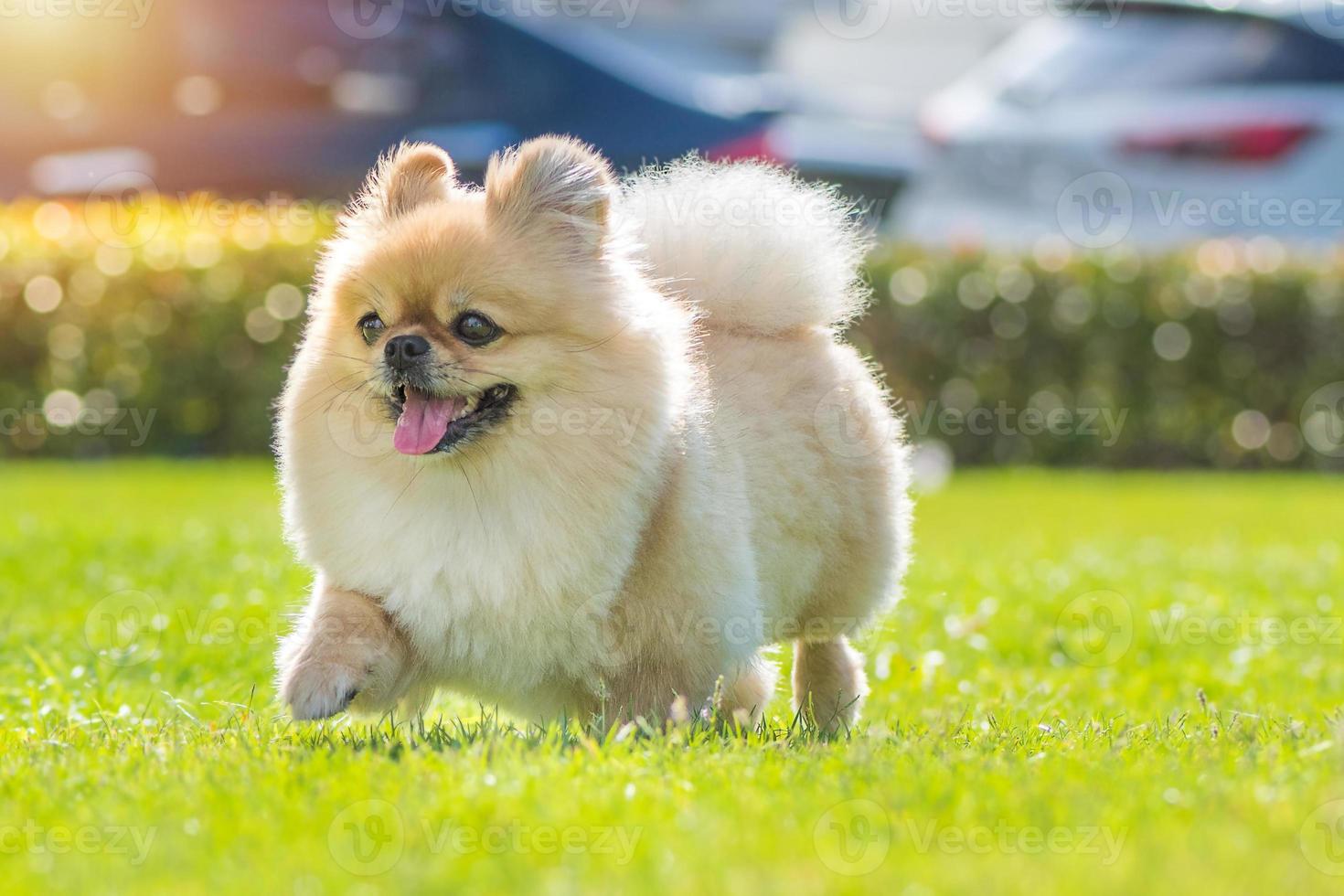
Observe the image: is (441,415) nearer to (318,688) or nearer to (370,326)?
(370,326)

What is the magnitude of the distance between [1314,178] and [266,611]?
11.6 metres

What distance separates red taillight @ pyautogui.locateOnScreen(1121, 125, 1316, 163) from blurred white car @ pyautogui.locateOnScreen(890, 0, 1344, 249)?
0.01 metres

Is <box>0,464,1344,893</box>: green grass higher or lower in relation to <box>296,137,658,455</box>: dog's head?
lower

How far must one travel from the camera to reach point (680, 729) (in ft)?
11.1

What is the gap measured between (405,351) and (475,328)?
0.20 meters

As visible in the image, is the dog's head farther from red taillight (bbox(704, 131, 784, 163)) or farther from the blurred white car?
the blurred white car

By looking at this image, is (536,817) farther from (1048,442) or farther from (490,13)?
(1048,442)

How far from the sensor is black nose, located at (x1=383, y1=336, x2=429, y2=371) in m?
3.58

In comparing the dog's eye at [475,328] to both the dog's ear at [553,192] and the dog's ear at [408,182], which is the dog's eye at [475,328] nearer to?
the dog's ear at [553,192]

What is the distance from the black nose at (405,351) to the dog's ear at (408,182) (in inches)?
21.8

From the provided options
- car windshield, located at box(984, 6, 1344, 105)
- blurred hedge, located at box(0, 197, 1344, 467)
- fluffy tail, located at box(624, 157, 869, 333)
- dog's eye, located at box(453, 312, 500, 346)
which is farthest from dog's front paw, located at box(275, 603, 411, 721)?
car windshield, located at box(984, 6, 1344, 105)

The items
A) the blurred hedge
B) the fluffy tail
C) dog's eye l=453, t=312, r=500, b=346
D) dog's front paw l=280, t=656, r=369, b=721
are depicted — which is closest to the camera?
dog's front paw l=280, t=656, r=369, b=721

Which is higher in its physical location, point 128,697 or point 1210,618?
point 1210,618

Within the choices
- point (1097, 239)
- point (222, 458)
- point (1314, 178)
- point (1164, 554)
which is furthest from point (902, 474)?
point (1314, 178)
